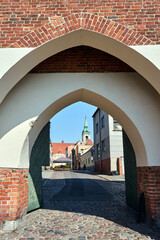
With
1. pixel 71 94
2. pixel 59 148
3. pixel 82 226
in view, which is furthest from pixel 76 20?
pixel 59 148

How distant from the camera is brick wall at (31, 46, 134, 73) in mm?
5395

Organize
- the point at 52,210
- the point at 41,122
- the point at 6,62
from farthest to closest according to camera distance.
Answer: the point at 52,210, the point at 41,122, the point at 6,62

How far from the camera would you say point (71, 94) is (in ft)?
18.2

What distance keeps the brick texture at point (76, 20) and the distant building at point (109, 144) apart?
1753 cm

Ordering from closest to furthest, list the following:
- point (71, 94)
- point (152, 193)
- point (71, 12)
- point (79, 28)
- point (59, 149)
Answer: point (79, 28), point (71, 12), point (152, 193), point (71, 94), point (59, 149)

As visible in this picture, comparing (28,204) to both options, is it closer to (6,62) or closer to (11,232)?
(11,232)

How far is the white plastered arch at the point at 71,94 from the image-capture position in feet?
16.6

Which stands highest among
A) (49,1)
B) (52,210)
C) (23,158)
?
(49,1)

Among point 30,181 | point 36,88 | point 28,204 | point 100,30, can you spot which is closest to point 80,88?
point 36,88

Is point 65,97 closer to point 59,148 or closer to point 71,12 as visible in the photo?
point 71,12

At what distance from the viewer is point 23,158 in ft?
17.1

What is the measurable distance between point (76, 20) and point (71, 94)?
1788 millimetres

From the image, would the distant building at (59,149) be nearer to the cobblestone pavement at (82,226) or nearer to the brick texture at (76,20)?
the cobblestone pavement at (82,226)

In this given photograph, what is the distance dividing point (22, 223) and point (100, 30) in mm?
4366
